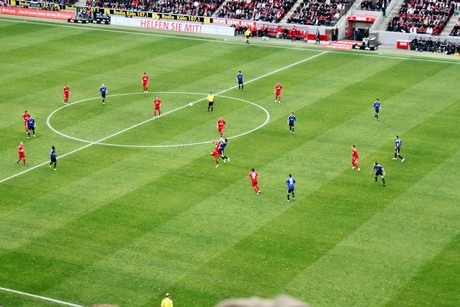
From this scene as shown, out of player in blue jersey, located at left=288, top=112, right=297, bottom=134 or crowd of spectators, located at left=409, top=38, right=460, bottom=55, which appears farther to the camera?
crowd of spectators, located at left=409, top=38, right=460, bottom=55

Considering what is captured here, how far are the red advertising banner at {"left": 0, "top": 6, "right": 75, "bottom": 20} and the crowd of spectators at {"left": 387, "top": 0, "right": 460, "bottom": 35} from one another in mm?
35599

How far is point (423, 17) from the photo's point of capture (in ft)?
276

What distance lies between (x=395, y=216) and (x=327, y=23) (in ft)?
163

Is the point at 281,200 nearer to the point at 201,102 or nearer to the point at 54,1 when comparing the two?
the point at 201,102

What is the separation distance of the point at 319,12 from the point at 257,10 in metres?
6.86

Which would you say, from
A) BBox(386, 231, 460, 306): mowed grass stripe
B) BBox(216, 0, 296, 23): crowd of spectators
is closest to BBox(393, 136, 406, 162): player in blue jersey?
BBox(386, 231, 460, 306): mowed grass stripe

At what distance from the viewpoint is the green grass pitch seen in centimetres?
3262

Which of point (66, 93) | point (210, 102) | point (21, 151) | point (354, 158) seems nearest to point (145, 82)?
point (66, 93)

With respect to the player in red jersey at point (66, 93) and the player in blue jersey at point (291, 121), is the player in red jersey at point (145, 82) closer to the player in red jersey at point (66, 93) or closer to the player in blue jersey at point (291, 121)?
the player in red jersey at point (66, 93)

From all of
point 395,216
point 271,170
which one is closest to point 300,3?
point 271,170

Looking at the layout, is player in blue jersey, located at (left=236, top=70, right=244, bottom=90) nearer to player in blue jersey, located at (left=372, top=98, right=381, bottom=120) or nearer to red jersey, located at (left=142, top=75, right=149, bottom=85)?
red jersey, located at (left=142, top=75, right=149, bottom=85)

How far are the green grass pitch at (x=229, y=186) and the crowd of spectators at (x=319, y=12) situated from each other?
12684 millimetres

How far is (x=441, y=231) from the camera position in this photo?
123 ft

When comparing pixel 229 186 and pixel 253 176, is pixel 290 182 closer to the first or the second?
pixel 253 176
